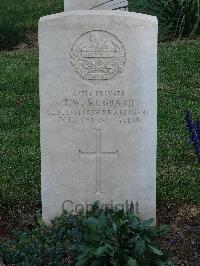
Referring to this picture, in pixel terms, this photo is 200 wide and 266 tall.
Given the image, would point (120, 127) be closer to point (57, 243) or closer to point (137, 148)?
point (137, 148)

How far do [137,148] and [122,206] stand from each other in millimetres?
428

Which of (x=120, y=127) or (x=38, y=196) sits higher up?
(x=120, y=127)

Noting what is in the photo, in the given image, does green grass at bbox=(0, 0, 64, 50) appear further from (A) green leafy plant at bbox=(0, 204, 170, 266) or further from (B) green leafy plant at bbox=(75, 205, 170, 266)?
(B) green leafy plant at bbox=(75, 205, 170, 266)

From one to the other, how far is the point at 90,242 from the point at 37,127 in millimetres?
3082

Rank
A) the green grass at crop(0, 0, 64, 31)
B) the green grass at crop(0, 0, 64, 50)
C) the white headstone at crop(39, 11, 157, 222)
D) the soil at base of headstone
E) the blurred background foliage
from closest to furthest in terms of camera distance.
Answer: the white headstone at crop(39, 11, 157, 222) → the soil at base of headstone → the blurred background foliage → the green grass at crop(0, 0, 64, 50) → the green grass at crop(0, 0, 64, 31)

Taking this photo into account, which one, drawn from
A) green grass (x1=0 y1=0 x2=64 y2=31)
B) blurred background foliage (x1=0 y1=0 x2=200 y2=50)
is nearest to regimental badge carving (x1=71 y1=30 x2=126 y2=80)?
blurred background foliage (x1=0 y1=0 x2=200 y2=50)

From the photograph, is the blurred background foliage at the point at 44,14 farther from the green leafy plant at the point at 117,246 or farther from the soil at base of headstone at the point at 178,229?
the green leafy plant at the point at 117,246

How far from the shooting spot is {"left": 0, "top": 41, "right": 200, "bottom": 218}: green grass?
530 cm

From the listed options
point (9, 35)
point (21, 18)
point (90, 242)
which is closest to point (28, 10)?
point (21, 18)

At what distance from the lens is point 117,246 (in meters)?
3.98

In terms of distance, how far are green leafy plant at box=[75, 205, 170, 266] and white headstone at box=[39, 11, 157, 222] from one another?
532 mm

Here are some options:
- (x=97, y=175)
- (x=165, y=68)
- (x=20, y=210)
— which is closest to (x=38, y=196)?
(x=20, y=210)

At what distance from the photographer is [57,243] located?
4.46 metres

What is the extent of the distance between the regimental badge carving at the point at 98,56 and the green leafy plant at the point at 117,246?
922mm
